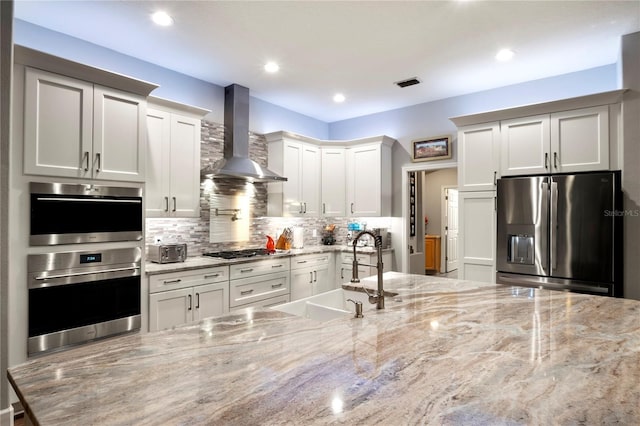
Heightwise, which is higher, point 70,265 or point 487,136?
point 487,136

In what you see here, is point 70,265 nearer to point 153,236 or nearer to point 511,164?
point 153,236

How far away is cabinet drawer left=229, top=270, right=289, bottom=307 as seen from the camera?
357 cm

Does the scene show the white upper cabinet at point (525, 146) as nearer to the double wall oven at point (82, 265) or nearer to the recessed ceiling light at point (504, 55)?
the recessed ceiling light at point (504, 55)

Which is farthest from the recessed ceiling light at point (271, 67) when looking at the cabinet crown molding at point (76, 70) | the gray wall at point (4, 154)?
the gray wall at point (4, 154)

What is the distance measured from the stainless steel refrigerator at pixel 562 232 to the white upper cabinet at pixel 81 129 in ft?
11.4

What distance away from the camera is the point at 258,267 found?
3811mm

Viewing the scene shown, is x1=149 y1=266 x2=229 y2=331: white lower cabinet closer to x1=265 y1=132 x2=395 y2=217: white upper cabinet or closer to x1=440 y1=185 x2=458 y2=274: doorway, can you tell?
x1=265 y1=132 x2=395 y2=217: white upper cabinet

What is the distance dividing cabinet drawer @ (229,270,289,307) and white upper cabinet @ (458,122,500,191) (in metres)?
2.36

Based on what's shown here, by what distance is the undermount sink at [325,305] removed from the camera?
1969 millimetres

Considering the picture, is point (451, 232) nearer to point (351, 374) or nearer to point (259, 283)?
point (259, 283)

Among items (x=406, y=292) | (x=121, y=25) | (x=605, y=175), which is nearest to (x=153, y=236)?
(x=121, y=25)

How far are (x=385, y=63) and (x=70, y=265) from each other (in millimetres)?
3285

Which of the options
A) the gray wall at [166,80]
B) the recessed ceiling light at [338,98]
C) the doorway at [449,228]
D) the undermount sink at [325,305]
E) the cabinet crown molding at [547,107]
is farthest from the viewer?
the doorway at [449,228]

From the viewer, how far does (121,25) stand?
2828 mm
